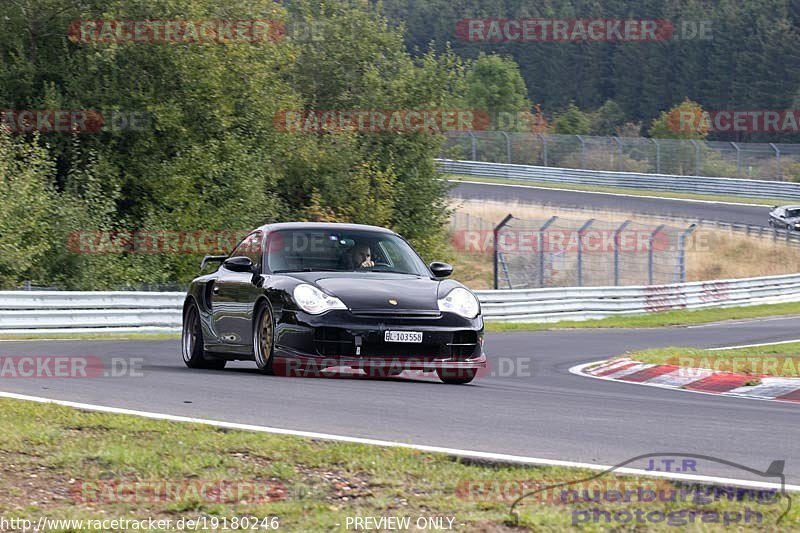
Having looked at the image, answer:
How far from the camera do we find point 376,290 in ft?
34.4

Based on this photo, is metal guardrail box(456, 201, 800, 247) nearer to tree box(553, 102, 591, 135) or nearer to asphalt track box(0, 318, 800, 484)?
asphalt track box(0, 318, 800, 484)

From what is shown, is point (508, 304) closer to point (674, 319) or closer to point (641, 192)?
point (674, 319)

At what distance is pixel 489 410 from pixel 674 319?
20963 mm

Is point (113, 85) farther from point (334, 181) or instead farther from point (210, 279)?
point (210, 279)

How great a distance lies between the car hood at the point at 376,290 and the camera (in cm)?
1033

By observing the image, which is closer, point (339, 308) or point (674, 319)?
point (339, 308)

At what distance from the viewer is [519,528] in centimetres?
486

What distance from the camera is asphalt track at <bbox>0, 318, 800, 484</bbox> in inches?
271

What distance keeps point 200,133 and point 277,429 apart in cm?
2620

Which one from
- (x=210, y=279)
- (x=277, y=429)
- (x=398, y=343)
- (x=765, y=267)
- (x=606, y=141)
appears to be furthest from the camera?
(x=606, y=141)

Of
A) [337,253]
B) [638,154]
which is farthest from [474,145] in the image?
[337,253]

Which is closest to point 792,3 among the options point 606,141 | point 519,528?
point 606,141

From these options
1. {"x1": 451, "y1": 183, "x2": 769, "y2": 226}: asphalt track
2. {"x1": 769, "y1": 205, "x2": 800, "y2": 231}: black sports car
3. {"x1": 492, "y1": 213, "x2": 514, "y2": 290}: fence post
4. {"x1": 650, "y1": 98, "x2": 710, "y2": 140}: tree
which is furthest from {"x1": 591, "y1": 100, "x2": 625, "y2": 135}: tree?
{"x1": 492, "y1": 213, "x2": 514, "y2": 290}: fence post

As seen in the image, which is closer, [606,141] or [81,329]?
[81,329]
